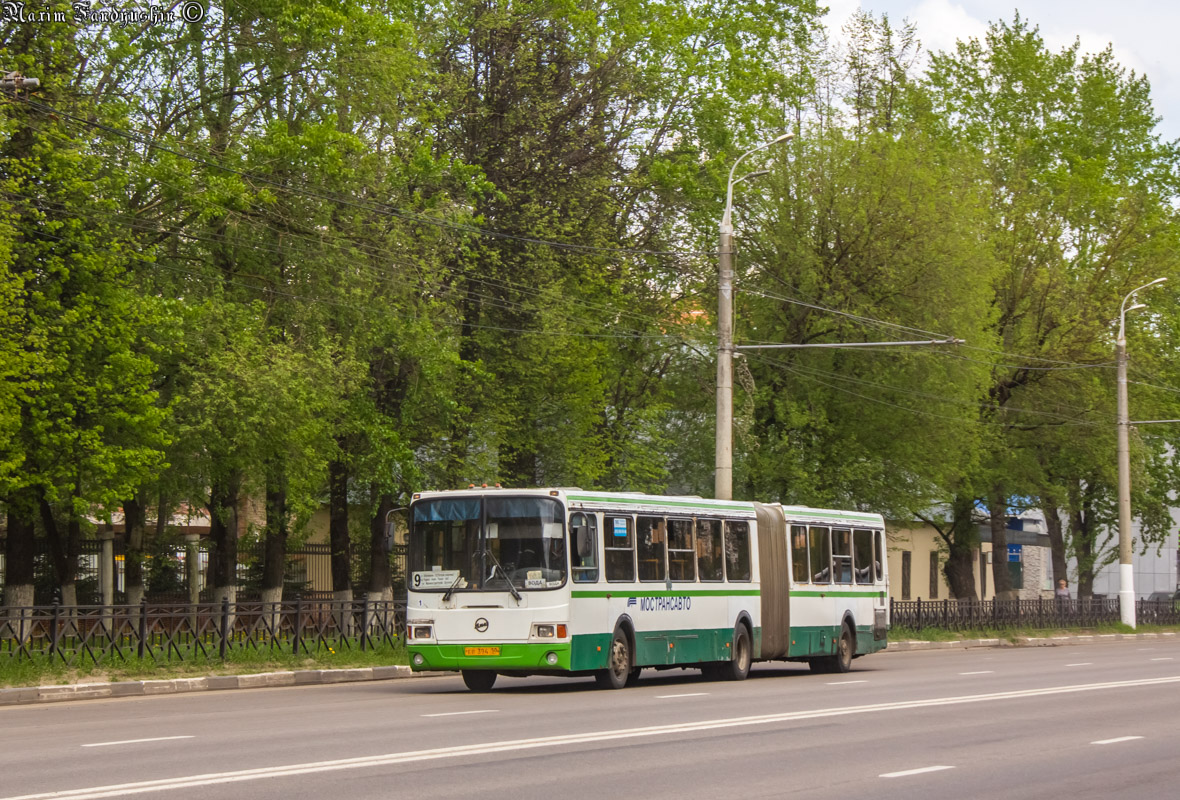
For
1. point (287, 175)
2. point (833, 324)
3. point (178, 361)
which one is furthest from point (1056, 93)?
point (178, 361)

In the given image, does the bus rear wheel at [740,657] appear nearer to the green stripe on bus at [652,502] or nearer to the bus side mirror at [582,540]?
the green stripe on bus at [652,502]

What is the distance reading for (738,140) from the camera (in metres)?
41.3

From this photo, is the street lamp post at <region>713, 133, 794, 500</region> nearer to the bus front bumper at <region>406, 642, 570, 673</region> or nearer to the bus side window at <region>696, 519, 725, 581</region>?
the bus side window at <region>696, 519, 725, 581</region>

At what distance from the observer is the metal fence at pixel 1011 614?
41.4m

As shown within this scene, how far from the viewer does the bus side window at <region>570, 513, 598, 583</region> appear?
2025 cm

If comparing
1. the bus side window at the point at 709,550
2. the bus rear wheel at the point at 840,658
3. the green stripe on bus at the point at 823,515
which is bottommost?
the bus rear wheel at the point at 840,658

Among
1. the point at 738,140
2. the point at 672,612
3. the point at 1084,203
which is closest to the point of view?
the point at 672,612

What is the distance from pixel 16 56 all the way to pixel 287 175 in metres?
5.67

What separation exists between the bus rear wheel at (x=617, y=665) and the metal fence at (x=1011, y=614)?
18.8 metres

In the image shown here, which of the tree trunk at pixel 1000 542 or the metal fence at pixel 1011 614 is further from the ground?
the tree trunk at pixel 1000 542

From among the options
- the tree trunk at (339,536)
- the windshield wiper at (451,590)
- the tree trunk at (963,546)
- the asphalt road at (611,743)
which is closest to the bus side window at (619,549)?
the asphalt road at (611,743)

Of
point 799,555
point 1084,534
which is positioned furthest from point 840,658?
point 1084,534

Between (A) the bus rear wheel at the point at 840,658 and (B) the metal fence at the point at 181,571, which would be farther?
(B) the metal fence at the point at 181,571

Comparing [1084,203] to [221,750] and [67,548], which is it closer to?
[67,548]
